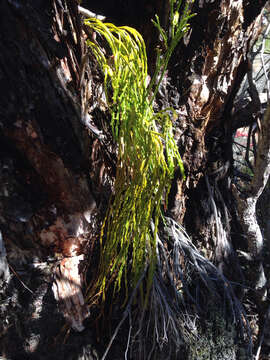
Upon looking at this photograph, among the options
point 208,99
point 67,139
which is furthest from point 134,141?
point 208,99

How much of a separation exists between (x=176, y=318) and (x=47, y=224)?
54cm

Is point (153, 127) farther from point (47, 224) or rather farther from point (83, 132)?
point (47, 224)

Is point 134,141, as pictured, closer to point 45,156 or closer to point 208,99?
point 45,156

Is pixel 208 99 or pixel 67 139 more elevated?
pixel 208 99

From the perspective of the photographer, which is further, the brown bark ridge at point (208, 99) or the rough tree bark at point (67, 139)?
the brown bark ridge at point (208, 99)

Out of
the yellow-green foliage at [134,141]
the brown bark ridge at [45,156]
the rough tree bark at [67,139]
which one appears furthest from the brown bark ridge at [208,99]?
the brown bark ridge at [45,156]

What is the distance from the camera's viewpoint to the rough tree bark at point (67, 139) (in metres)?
0.58

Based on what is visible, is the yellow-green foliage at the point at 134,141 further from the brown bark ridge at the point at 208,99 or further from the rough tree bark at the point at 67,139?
the brown bark ridge at the point at 208,99

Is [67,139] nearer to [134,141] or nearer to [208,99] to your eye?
[134,141]

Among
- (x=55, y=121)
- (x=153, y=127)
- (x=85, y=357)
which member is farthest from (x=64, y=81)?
(x=85, y=357)

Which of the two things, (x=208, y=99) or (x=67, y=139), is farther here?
(x=208, y=99)

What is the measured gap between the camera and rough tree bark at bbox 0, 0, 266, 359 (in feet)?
1.90

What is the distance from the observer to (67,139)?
65cm

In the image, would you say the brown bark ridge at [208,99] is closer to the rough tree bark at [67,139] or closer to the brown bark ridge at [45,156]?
the rough tree bark at [67,139]
